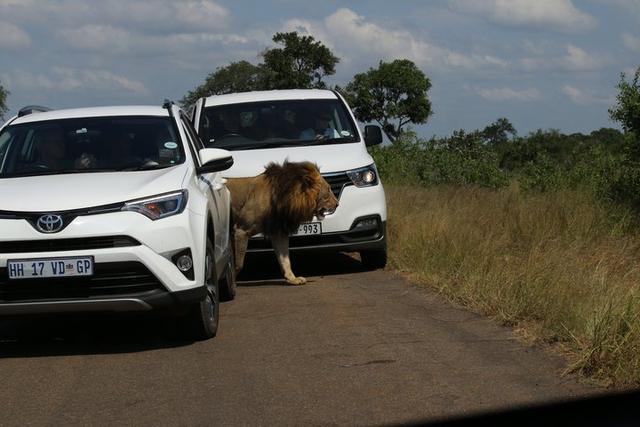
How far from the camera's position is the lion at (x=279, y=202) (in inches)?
362

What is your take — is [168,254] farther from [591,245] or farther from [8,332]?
[591,245]

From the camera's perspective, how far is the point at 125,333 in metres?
7.59

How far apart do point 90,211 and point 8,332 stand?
191 centimetres

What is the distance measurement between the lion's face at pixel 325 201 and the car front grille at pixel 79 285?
316 centimetres

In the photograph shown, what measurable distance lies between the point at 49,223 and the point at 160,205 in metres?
0.72

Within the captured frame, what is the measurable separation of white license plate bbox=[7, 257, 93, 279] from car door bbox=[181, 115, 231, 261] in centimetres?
138

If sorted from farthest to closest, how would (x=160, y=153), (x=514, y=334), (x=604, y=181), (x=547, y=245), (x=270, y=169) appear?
(x=604, y=181) → (x=547, y=245) → (x=270, y=169) → (x=160, y=153) → (x=514, y=334)

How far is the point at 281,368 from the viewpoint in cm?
621

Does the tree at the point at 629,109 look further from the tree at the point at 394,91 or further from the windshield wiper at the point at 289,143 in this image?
the tree at the point at 394,91

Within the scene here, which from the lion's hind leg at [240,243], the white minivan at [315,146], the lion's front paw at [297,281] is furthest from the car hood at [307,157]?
the lion's front paw at [297,281]

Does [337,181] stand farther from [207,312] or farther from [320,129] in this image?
[207,312]

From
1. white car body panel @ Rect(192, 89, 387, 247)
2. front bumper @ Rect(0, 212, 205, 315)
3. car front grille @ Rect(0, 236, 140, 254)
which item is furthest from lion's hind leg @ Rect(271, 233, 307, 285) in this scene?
car front grille @ Rect(0, 236, 140, 254)

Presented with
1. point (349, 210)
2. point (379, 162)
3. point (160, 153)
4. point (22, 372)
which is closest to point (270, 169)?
point (349, 210)

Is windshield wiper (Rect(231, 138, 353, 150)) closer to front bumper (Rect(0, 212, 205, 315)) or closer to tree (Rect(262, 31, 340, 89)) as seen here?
front bumper (Rect(0, 212, 205, 315))
